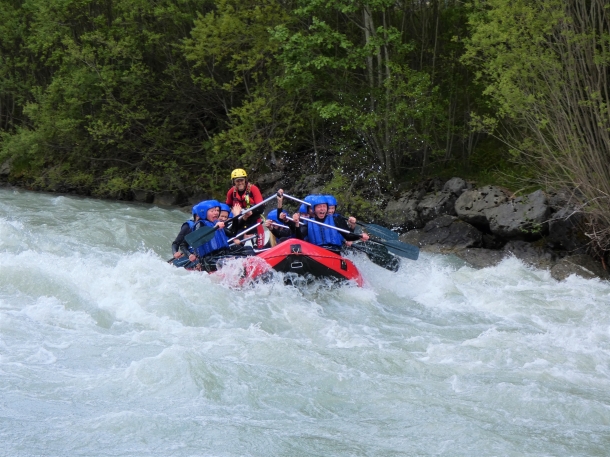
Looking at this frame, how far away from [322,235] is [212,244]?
4.55 ft

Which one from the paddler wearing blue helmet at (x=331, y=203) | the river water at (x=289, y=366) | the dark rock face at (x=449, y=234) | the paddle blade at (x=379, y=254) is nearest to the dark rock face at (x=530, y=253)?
the dark rock face at (x=449, y=234)

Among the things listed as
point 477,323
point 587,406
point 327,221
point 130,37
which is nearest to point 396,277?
point 327,221

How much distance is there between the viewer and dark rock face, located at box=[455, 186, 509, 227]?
550 inches

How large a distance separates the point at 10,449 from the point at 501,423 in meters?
3.32

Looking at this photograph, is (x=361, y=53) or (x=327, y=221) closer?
(x=327, y=221)

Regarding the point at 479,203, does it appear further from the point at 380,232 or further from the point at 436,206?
the point at 380,232

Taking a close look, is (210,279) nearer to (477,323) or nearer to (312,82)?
(477,323)

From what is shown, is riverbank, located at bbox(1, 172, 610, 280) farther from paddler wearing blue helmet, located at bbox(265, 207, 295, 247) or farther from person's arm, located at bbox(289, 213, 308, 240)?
paddler wearing blue helmet, located at bbox(265, 207, 295, 247)

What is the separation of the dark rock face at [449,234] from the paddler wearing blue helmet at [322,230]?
3.80m

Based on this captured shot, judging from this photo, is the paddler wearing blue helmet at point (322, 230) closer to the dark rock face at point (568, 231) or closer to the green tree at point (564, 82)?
the green tree at point (564, 82)

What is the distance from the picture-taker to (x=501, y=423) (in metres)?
5.84

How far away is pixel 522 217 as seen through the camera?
13.2 m

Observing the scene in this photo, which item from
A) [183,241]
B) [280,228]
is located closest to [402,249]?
[280,228]

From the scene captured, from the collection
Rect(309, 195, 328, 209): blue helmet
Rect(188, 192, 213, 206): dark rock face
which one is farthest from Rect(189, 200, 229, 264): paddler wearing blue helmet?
Rect(188, 192, 213, 206): dark rock face
